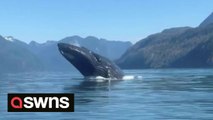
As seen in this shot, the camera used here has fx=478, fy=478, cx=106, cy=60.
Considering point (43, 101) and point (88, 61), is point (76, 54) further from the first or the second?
point (43, 101)

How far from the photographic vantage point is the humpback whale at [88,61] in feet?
221

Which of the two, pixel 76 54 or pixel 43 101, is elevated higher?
pixel 76 54

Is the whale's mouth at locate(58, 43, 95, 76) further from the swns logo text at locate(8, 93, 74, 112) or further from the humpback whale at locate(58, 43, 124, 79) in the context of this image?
the swns logo text at locate(8, 93, 74, 112)

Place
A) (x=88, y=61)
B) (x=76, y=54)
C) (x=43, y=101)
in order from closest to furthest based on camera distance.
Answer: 1. (x=43, y=101)
2. (x=76, y=54)
3. (x=88, y=61)

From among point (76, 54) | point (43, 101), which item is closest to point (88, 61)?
point (76, 54)

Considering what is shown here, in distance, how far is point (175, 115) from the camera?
88.5 feet

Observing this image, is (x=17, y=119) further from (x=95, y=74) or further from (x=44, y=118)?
(x=95, y=74)

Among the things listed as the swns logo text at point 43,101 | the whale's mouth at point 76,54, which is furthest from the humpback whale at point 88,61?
the swns logo text at point 43,101

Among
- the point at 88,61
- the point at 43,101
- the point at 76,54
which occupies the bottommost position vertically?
the point at 43,101

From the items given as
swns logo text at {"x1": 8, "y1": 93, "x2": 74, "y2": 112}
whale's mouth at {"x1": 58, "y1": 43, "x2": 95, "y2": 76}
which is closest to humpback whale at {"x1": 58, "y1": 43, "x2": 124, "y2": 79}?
whale's mouth at {"x1": 58, "y1": 43, "x2": 95, "y2": 76}

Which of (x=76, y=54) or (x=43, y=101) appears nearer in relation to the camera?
(x=43, y=101)

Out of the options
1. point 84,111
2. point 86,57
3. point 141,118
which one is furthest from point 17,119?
point 86,57

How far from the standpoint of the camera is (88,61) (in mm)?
67938

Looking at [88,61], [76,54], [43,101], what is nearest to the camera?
[43,101]
